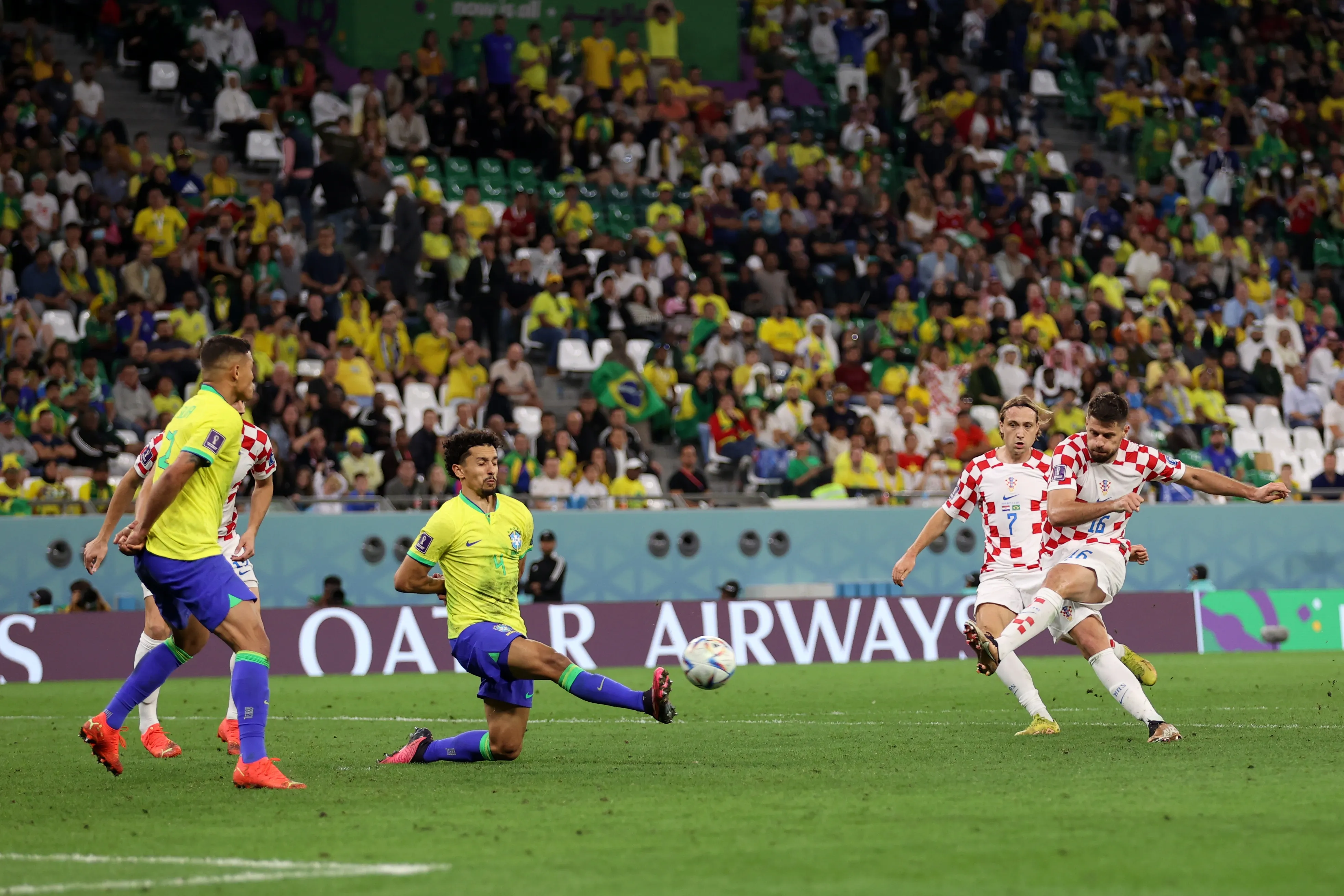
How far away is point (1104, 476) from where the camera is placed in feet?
33.5

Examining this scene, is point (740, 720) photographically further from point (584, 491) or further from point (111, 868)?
point (584, 491)

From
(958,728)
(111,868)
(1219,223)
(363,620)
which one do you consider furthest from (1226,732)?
(1219,223)

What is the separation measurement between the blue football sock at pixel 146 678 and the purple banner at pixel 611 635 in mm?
8129

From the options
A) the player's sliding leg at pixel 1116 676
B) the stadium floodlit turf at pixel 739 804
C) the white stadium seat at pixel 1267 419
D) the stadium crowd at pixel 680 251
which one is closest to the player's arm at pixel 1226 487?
the player's sliding leg at pixel 1116 676

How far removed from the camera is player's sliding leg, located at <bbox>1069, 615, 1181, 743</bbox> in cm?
962

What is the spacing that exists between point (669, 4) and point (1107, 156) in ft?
26.7

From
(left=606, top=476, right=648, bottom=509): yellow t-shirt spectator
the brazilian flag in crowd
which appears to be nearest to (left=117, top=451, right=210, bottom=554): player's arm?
(left=606, top=476, right=648, bottom=509): yellow t-shirt spectator

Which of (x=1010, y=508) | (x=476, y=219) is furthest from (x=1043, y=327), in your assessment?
A: (x=1010, y=508)

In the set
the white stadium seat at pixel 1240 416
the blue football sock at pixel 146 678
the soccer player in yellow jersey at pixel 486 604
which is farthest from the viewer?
the white stadium seat at pixel 1240 416

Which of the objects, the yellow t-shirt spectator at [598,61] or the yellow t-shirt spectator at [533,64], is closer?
the yellow t-shirt spectator at [533,64]

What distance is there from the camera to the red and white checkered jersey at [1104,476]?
398 inches

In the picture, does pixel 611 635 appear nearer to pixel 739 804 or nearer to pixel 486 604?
pixel 486 604

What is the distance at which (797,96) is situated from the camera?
28438 mm

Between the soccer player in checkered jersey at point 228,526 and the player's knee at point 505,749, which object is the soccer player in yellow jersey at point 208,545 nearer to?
the soccer player in checkered jersey at point 228,526
